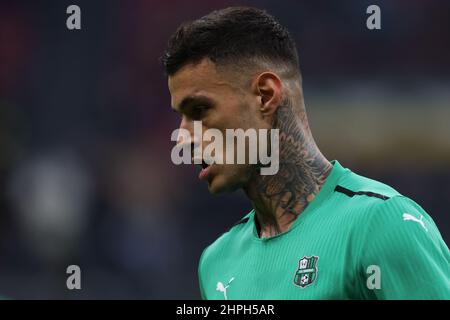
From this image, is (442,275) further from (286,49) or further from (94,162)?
(94,162)

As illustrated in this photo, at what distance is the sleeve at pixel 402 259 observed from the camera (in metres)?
2.36

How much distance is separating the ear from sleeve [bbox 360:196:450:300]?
0.59m

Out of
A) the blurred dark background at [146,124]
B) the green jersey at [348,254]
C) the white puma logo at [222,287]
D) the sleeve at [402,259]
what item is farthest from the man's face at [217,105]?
the blurred dark background at [146,124]

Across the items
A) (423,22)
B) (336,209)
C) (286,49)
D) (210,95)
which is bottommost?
(336,209)

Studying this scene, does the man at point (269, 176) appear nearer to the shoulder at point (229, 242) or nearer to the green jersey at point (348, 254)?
the green jersey at point (348, 254)

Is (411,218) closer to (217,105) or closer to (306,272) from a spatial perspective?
(306,272)

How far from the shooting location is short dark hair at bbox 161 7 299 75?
288 cm

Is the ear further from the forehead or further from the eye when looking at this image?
the eye

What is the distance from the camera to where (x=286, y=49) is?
2992mm

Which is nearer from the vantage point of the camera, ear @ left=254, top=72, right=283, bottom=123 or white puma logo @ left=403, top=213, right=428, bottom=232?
white puma logo @ left=403, top=213, right=428, bottom=232

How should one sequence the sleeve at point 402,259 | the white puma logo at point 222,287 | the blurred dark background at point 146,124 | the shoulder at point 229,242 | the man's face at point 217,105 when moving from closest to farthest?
the sleeve at point 402,259, the man's face at point 217,105, the white puma logo at point 222,287, the shoulder at point 229,242, the blurred dark background at point 146,124

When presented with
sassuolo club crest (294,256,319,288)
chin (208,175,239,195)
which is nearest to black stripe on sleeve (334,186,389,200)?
sassuolo club crest (294,256,319,288)
